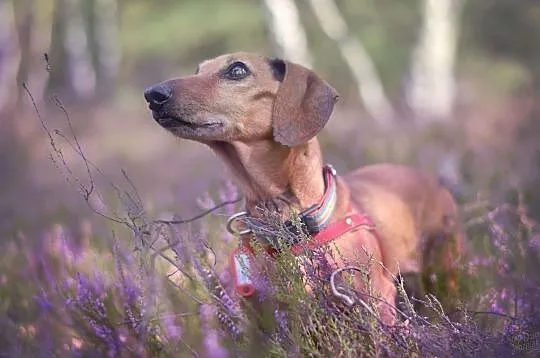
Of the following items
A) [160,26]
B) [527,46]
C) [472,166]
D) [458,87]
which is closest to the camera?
[472,166]

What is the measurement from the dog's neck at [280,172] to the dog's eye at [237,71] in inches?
11.7

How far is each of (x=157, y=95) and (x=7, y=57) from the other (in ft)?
34.7

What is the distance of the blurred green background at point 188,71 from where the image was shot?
7.23m

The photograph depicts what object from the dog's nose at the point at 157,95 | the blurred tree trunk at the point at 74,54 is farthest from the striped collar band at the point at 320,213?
the blurred tree trunk at the point at 74,54

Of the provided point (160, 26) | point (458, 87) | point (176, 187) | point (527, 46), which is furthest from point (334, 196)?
point (160, 26)

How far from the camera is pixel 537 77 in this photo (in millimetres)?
11961

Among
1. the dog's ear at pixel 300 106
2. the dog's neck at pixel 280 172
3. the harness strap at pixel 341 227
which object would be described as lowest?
the harness strap at pixel 341 227

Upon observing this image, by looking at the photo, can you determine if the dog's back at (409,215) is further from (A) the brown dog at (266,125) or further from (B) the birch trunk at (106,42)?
(B) the birch trunk at (106,42)

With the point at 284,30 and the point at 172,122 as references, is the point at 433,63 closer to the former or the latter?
the point at 284,30

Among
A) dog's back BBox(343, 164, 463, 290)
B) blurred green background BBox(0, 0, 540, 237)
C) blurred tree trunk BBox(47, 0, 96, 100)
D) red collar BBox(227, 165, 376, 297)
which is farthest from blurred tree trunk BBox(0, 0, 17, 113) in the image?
red collar BBox(227, 165, 376, 297)

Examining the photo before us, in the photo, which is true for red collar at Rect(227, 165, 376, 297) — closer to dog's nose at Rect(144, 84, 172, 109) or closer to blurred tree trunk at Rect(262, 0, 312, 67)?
dog's nose at Rect(144, 84, 172, 109)

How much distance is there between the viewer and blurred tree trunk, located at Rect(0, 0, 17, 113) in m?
10.9

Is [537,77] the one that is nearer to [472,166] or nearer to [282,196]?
[472,166]

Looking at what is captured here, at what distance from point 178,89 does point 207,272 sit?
0.78 meters
